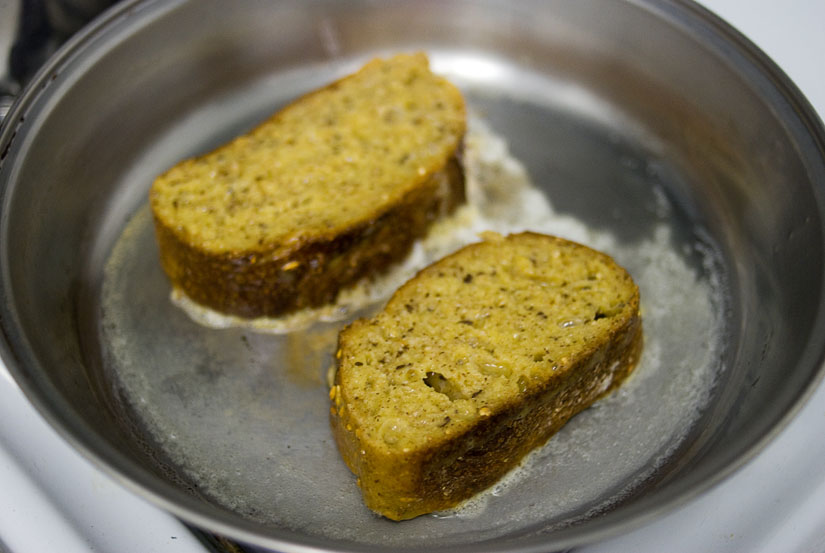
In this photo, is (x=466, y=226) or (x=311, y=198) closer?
(x=311, y=198)

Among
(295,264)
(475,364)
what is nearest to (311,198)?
(295,264)

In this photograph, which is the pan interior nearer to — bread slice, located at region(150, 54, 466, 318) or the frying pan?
the frying pan

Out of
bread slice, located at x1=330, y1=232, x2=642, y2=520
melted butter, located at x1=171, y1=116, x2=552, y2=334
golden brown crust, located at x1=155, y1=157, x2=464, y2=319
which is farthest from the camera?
melted butter, located at x1=171, y1=116, x2=552, y2=334

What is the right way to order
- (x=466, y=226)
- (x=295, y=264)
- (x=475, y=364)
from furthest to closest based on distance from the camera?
(x=466, y=226) → (x=295, y=264) → (x=475, y=364)

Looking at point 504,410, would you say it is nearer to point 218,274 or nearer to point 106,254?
point 218,274

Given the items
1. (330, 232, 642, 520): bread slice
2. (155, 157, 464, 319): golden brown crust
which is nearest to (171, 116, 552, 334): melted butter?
(155, 157, 464, 319): golden brown crust

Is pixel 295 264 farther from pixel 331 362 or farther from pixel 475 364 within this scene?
pixel 475 364

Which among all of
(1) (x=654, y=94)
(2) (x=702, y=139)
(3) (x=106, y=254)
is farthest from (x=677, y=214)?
(3) (x=106, y=254)
